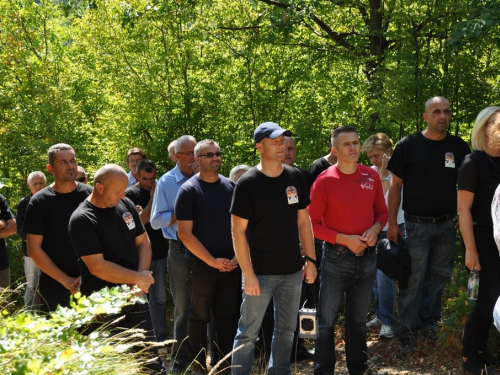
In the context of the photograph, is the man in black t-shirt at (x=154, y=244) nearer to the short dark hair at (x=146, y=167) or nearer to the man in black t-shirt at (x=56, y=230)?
the short dark hair at (x=146, y=167)

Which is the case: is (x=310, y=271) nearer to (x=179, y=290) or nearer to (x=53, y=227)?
(x=179, y=290)

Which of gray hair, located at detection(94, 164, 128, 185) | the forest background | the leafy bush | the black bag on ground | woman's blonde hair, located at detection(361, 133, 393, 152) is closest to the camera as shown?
the leafy bush

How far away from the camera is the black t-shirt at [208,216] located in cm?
670

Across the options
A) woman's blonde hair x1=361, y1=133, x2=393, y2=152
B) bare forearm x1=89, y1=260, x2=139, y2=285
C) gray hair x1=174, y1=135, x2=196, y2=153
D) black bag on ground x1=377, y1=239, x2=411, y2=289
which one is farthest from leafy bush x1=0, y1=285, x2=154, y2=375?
woman's blonde hair x1=361, y1=133, x2=393, y2=152

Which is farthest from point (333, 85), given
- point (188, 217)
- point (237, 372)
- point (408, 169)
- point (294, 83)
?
point (237, 372)

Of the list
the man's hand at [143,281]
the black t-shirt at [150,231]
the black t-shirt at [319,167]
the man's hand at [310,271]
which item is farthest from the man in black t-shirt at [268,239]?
the black t-shirt at [150,231]

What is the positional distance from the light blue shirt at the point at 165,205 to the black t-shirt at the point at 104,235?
1.62 m

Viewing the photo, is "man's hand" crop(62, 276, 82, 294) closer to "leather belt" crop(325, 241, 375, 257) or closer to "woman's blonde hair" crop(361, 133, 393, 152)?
"leather belt" crop(325, 241, 375, 257)

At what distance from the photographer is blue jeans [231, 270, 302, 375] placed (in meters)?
5.83

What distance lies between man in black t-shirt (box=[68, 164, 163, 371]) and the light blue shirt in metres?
1.69

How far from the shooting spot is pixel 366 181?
20.5 ft

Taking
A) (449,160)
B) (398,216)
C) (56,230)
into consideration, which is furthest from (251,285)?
(398,216)

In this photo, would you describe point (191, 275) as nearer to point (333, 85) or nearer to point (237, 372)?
point (237, 372)

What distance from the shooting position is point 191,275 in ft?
22.4
